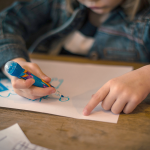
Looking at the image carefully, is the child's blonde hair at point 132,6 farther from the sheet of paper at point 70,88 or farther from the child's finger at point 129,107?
the child's finger at point 129,107

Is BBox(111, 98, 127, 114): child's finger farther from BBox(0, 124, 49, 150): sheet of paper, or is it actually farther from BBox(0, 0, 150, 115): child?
BBox(0, 0, 150, 115): child

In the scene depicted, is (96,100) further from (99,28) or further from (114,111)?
(99,28)

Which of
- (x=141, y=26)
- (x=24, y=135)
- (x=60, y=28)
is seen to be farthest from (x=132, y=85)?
(x=60, y=28)

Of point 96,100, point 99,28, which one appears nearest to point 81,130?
point 96,100

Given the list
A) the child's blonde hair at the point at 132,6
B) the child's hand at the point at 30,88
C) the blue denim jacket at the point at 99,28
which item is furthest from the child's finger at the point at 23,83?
the child's blonde hair at the point at 132,6

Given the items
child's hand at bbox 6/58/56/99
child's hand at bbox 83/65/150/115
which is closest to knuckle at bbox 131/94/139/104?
child's hand at bbox 83/65/150/115

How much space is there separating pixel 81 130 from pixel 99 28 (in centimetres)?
49

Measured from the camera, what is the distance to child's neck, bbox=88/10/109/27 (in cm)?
67

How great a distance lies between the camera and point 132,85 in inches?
12.1

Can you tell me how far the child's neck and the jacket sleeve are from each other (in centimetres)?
19

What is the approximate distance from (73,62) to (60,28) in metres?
0.19

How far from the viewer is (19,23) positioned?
62 cm

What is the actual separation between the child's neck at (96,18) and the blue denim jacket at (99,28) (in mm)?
48

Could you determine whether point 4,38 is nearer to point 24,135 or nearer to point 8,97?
point 8,97
